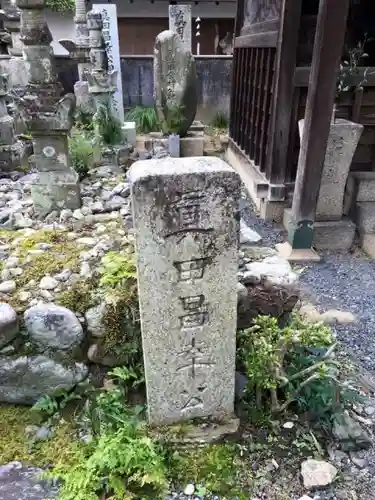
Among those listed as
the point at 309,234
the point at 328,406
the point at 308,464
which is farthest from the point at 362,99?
the point at 308,464

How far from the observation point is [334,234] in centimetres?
457

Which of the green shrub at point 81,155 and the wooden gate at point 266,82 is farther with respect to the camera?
the green shrub at point 81,155

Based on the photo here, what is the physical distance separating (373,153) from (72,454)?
4.75 meters

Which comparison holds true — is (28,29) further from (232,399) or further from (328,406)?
→ (328,406)

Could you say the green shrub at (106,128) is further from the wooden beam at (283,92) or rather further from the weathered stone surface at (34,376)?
the weathered stone surface at (34,376)

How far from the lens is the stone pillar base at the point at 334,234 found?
4.54 metres

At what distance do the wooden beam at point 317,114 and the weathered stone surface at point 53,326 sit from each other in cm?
261

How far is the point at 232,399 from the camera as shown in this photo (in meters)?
2.34

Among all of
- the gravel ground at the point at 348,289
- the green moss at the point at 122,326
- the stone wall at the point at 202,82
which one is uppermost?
the stone wall at the point at 202,82

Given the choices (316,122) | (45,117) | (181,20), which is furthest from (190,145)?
(45,117)

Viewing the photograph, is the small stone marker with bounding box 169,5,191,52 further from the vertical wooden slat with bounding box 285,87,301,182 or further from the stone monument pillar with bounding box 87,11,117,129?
the vertical wooden slat with bounding box 285,87,301,182

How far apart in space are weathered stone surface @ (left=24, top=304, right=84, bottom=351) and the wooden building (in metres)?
3.01

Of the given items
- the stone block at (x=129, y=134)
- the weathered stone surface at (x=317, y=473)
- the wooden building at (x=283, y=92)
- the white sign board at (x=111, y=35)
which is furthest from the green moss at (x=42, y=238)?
the white sign board at (x=111, y=35)

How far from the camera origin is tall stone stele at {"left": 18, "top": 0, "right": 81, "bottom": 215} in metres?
3.63
